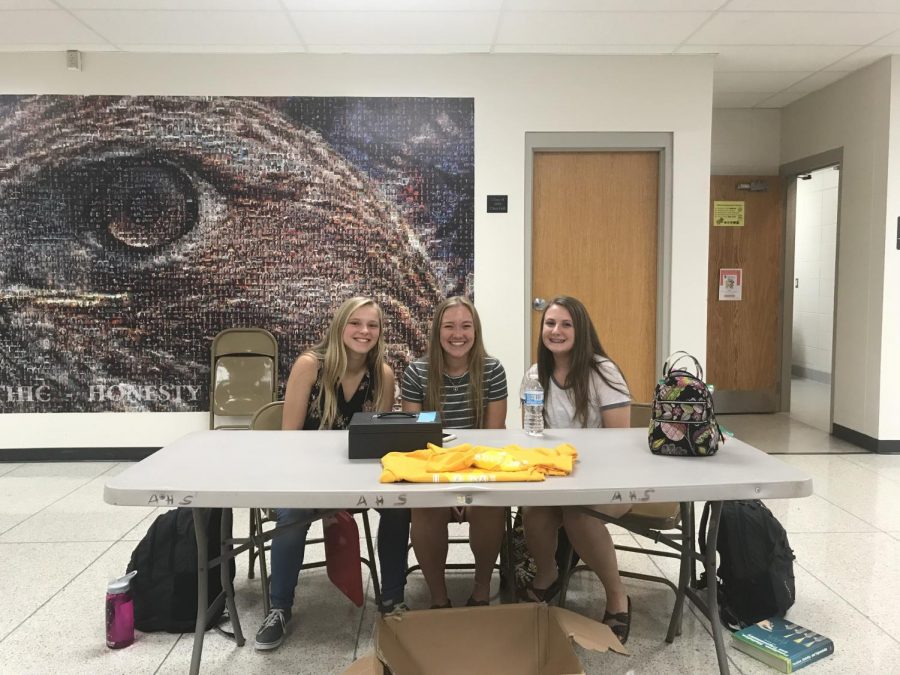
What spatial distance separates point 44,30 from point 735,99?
15.9 ft

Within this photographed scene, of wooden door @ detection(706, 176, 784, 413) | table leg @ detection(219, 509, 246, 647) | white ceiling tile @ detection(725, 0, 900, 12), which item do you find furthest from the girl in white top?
wooden door @ detection(706, 176, 784, 413)

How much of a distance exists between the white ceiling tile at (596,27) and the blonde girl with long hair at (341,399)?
2.16 m

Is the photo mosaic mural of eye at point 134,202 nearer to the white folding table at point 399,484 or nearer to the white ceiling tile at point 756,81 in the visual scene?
the white folding table at point 399,484

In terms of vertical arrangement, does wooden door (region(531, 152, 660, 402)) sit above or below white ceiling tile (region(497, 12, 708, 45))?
below

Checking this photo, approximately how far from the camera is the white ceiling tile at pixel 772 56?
4.23 meters

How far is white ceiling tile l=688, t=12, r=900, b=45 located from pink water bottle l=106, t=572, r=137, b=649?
3882mm

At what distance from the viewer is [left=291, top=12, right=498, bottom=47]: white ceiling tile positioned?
3.65 meters

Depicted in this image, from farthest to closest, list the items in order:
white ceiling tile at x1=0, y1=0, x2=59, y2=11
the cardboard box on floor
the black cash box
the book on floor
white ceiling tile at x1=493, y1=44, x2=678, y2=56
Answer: white ceiling tile at x1=493, y1=44, x2=678, y2=56
white ceiling tile at x1=0, y1=0, x2=59, y2=11
the book on floor
the black cash box
the cardboard box on floor

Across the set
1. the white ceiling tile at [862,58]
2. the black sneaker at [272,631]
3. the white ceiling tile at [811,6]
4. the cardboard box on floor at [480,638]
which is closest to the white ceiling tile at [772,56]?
the white ceiling tile at [862,58]

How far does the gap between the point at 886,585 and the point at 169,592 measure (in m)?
2.62

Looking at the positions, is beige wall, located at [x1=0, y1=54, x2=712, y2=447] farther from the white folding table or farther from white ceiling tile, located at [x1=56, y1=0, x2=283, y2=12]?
the white folding table

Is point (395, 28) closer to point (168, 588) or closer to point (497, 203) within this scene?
point (497, 203)

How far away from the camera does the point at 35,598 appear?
8.25 ft

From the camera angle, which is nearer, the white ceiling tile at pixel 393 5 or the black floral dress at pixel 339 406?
the black floral dress at pixel 339 406
